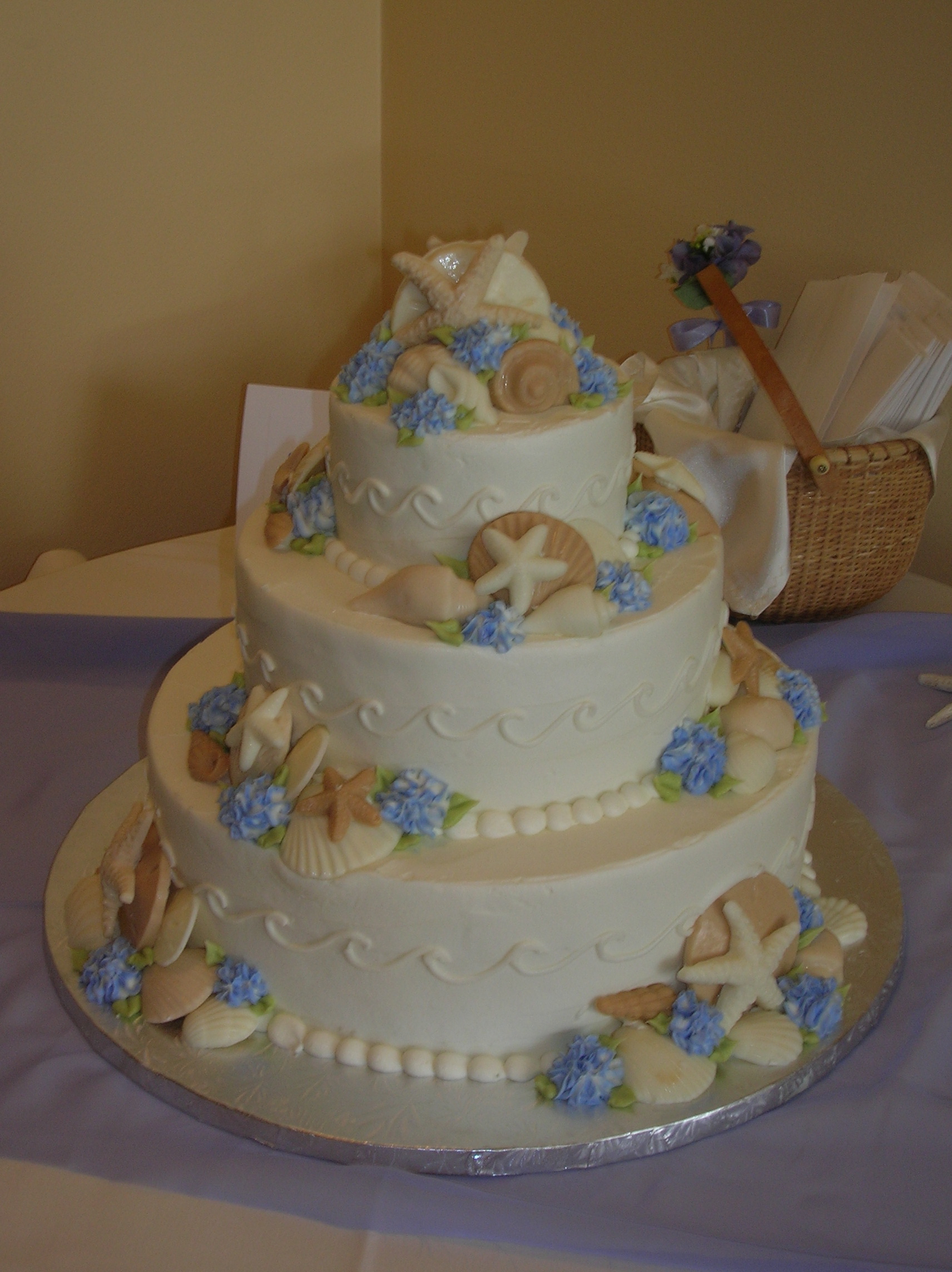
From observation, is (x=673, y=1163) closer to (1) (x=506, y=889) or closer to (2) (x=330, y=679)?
(1) (x=506, y=889)

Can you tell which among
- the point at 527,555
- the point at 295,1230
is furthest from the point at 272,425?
the point at 295,1230

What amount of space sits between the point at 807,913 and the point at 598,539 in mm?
718

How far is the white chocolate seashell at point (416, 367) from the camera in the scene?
1.75 metres

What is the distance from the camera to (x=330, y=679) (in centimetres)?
175

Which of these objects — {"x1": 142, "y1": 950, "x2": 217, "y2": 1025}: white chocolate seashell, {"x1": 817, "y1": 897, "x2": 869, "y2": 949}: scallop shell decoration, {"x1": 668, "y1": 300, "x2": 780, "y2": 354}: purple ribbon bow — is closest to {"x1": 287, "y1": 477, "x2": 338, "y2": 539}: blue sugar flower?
{"x1": 142, "y1": 950, "x2": 217, "y2": 1025}: white chocolate seashell

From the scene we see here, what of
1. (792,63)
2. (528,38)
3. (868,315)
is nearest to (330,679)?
(868,315)

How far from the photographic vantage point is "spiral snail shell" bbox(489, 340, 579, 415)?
1.74m

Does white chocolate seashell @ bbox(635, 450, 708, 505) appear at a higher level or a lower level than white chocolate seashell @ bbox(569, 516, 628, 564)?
lower

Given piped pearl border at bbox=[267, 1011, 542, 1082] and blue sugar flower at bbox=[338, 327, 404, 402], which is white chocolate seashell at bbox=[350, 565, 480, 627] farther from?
piped pearl border at bbox=[267, 1011, 542, 1082]

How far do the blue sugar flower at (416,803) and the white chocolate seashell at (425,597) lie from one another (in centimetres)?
22

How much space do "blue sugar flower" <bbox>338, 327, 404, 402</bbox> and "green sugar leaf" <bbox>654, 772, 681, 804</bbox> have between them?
0.70 metres

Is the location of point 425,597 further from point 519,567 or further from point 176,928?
point 176,928

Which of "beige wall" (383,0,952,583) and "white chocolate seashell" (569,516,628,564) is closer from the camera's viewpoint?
Result: "white chocolate seashell" (569,516,628,564)

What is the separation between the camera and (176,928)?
188 centimetres
